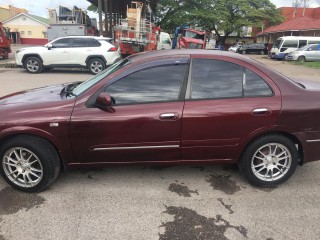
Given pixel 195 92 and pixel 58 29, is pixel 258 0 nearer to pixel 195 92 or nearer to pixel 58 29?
pixel 58 29

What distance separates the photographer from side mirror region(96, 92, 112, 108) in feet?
10.5

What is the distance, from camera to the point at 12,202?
329cm

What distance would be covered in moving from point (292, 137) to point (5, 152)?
10.6ft

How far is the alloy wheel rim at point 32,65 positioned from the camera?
13.4 m

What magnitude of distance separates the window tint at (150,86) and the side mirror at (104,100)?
0.47 feet

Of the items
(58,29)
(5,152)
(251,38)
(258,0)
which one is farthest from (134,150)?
(251,38)

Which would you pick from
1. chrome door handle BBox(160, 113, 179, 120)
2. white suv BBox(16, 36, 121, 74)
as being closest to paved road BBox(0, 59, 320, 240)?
chrome door handle BBox(160, 113, 179, 120)

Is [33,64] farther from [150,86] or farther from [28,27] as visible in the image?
[28,27]

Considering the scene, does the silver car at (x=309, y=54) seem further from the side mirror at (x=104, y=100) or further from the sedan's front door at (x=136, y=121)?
the side mirror at (x=104, y=100)

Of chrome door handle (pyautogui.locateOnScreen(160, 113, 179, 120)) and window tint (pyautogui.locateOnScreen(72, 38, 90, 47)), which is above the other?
window tint (pyautogui.locateOnScreen(72, 38, 90, 47))

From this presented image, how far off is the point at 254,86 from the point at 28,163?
106 inches

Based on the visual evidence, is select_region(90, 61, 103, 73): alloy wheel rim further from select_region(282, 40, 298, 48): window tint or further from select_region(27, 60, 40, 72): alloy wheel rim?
select_region(282, 40, 298, 48): window tint

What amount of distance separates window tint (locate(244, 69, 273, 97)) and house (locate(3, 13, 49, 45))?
62644mm

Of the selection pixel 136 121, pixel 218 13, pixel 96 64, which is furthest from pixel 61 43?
pixel 218 13
